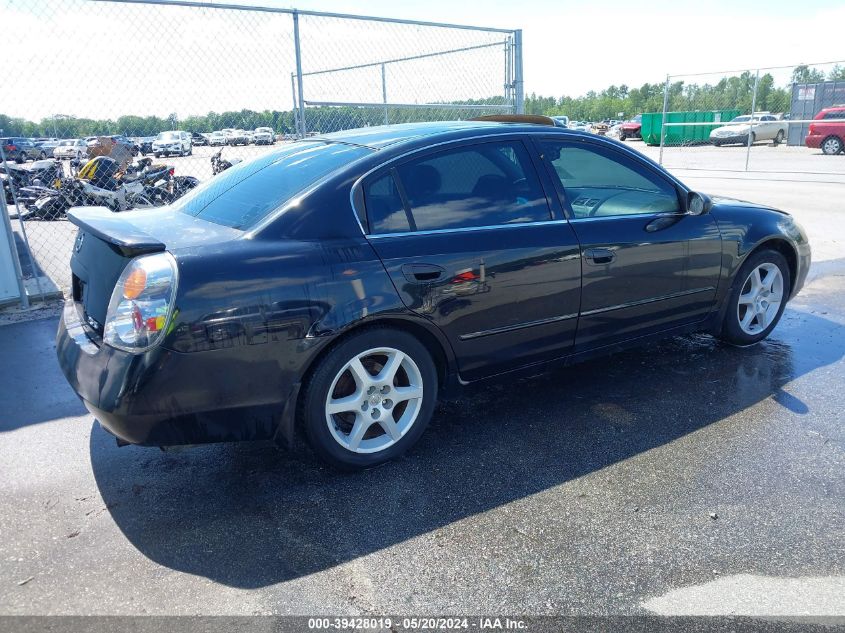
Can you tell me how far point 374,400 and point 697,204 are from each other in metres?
2.45

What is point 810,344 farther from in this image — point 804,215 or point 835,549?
point 804,215

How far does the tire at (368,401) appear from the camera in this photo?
120 inches

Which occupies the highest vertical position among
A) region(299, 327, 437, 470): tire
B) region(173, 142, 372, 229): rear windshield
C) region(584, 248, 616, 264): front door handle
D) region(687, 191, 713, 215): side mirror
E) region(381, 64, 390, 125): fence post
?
region(381, 64, 390, 125): fence post

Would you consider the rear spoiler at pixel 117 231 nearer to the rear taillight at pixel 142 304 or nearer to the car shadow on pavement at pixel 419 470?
the rear taillight at pixel 142 304

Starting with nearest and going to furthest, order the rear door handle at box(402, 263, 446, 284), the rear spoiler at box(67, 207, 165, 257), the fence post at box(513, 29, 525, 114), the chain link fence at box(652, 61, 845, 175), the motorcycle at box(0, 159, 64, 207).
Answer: the rear spoiler at box(67, 207, 165, 257), the rear door handle at box(402, 263, 446, 284), the fence post at box(513, 29, 525, 114), the motorcycle at box(0, 159, 64, 207), the chain link fence at box(652, 61, 845, 175)

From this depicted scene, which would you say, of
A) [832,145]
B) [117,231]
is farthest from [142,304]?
[832,145]

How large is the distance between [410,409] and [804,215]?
10151 millimetres

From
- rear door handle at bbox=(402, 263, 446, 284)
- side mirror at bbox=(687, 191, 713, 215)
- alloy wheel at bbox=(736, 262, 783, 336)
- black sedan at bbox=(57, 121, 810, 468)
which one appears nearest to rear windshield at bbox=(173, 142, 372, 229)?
black sedan at bbox=(57, 121, 810, 468)

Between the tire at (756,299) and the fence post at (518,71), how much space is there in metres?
4.36

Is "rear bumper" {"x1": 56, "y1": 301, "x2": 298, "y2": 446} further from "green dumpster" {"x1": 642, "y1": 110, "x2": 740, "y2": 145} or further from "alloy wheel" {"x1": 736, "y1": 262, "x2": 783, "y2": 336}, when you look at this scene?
"green dumpster" {"x1": 642, "y1": 110, "x2": 740, "y2": 145}

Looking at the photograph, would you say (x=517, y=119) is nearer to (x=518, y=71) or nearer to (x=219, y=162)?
(x=518, y=71)

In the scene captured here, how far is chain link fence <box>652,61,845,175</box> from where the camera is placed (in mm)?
19906

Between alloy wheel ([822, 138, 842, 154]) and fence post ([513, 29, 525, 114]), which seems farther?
alloy wheel ([822, 138, 842, 154])

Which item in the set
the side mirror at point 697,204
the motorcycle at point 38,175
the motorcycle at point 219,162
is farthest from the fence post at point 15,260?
the motorcycle at point 38,175
